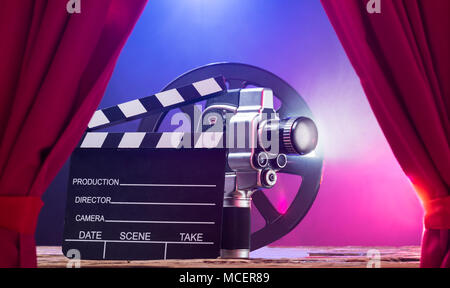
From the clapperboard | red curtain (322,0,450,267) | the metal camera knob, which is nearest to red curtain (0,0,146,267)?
the clapperboard

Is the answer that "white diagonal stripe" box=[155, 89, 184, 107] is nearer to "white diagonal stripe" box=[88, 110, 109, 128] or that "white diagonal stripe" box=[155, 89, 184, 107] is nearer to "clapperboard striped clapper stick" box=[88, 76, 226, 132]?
"clapperboard striped clapper stick" box=[88, 76, 226, 132]

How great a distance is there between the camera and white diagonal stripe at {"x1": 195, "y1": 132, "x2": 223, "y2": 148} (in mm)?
1105

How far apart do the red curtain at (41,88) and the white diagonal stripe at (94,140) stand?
0.15 meters

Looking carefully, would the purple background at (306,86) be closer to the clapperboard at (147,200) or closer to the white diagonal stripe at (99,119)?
the white diagonal stripe at (99,119)

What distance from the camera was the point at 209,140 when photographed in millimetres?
1122

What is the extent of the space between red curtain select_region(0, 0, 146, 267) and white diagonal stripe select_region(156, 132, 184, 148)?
21cm

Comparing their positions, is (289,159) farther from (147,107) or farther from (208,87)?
(147,107)

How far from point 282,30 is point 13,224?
1246 mm

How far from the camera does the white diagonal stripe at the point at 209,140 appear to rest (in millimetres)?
1105

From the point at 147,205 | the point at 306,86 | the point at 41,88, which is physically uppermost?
the point at 306,86

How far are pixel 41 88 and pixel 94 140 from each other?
0.76 feet

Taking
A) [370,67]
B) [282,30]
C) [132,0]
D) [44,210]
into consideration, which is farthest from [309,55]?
[44,210]

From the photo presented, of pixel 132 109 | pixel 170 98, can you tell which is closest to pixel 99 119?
pixel 132 109
